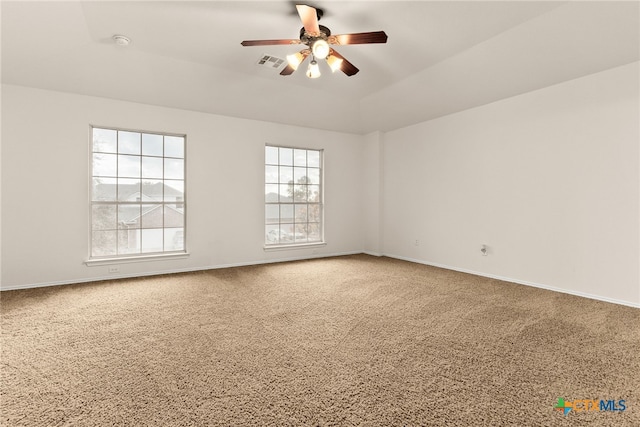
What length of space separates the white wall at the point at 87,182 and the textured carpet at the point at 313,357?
26.3 inches

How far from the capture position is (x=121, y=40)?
3443 mm

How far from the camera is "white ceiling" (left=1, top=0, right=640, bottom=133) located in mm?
2959

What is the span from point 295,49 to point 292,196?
289 centimetres

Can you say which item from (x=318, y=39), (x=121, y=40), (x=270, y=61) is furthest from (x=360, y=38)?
(x=121, y=40)

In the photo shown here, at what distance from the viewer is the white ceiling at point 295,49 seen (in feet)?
9.71

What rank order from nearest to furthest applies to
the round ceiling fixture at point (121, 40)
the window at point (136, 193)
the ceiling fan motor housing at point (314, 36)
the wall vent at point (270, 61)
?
the ceiling fan motor housing at point (314, 36) < the round ceiling fixture at point (121, 40) < the wall vent at point (270, 61) < the window at point (136, 193)

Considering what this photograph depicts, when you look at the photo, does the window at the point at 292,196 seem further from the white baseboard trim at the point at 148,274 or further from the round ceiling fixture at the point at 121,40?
the round ceiling fixture at the point at 121,40

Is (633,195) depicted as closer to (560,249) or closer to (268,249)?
(560,249)

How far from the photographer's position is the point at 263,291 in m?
3.88

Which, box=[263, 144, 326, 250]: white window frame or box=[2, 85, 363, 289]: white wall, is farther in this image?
box=[263, 144, 326, 250]: white window frame

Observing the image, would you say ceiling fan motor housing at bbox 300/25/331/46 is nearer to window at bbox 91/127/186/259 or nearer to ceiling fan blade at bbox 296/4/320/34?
ceiling fan blade at bbox 296/4/320/34

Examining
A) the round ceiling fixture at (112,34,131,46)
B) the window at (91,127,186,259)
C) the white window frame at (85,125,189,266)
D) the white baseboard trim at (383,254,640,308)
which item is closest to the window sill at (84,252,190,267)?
the white window frame at (85,125,189,266)

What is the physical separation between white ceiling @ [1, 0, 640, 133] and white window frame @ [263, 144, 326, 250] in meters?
1.33

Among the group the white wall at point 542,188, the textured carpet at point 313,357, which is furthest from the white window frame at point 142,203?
the white wall at point 542,188
